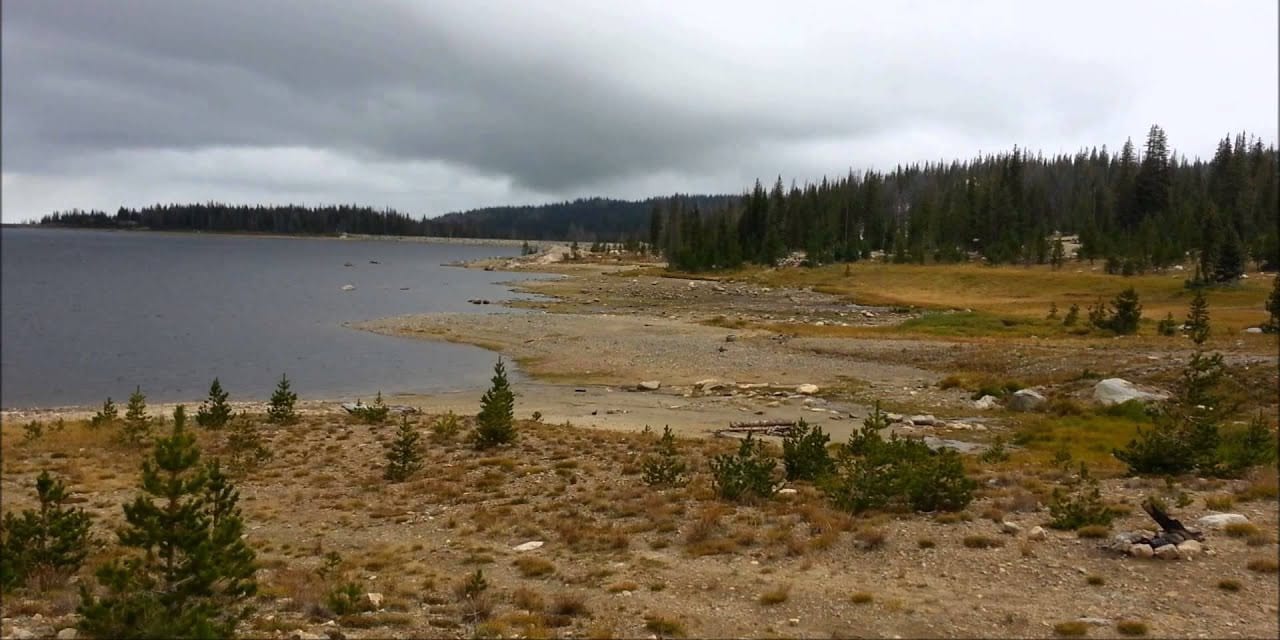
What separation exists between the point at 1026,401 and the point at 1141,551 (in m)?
16.5

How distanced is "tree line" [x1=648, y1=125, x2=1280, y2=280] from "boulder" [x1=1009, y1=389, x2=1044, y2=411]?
4427 centimetres

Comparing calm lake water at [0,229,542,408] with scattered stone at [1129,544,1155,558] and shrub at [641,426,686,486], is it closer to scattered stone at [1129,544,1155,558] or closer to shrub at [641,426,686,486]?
shrub at [641,426,686,486]

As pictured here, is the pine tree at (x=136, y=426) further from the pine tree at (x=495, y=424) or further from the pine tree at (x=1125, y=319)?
the pine tree at (x=1125, y=319)

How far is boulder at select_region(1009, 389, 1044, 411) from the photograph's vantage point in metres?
25.4

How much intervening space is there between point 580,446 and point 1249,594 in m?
15.1

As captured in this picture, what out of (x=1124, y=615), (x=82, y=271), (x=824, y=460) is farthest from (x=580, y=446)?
(x=82, y=271)

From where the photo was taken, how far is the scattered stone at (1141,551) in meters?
10.4

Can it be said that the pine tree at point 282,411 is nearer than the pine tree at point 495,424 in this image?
No

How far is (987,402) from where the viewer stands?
27.0 meters

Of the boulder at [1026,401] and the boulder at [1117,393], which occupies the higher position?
the boulder at [1117,393]

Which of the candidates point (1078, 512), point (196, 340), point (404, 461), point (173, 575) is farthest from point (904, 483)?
point (196, 340)

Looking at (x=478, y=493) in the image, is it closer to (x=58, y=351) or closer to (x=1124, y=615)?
(x=1124, y=615)

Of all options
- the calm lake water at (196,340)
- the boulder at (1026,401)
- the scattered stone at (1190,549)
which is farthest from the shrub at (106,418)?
the boulder at (1026,401)

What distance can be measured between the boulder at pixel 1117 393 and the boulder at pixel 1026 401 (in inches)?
64.9
